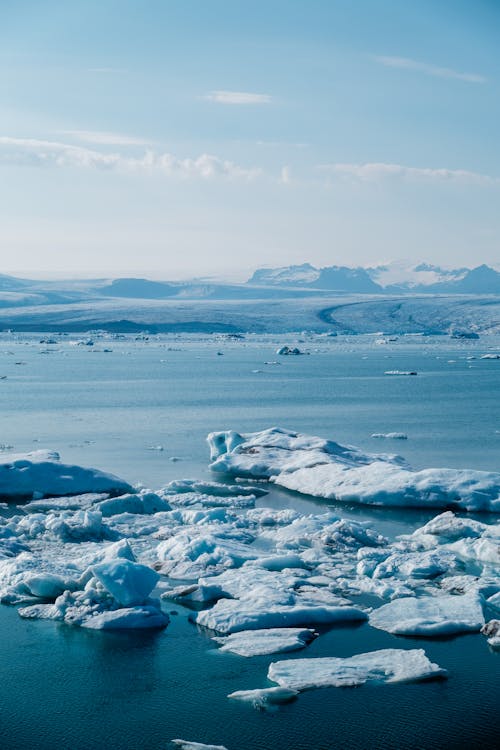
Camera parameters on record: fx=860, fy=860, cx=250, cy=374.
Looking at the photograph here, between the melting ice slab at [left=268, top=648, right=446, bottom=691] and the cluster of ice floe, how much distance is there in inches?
0.5

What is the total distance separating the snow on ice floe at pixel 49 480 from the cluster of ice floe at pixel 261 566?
20mm

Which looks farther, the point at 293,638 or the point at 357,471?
the point at 357,471

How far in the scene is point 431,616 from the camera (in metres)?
7.25

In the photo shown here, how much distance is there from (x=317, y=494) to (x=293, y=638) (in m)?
5.46

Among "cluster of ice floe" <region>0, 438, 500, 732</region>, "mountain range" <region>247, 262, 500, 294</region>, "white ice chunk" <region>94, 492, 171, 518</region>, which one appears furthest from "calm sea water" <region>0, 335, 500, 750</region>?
"mountain range" <region>247, 262, 500, 294</region>

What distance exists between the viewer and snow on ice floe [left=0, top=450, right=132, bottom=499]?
39.3 ft

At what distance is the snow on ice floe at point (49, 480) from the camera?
12.0 metres

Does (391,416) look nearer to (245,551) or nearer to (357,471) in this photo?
(357,471)

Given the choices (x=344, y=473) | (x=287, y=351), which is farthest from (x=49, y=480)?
(x=287, y=351)

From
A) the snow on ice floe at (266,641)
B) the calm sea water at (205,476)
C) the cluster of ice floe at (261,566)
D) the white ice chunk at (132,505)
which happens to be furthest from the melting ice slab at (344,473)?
the snow on ice floe at (266,641)

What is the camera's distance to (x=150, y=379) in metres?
32.5

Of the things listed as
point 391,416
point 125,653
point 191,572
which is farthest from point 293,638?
point 391,416

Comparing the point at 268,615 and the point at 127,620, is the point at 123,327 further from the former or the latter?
the point at 268,615

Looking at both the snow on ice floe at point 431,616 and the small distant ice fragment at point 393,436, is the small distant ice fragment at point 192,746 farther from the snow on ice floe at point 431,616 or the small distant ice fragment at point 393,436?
the small distant ice fragment at point 393,436
